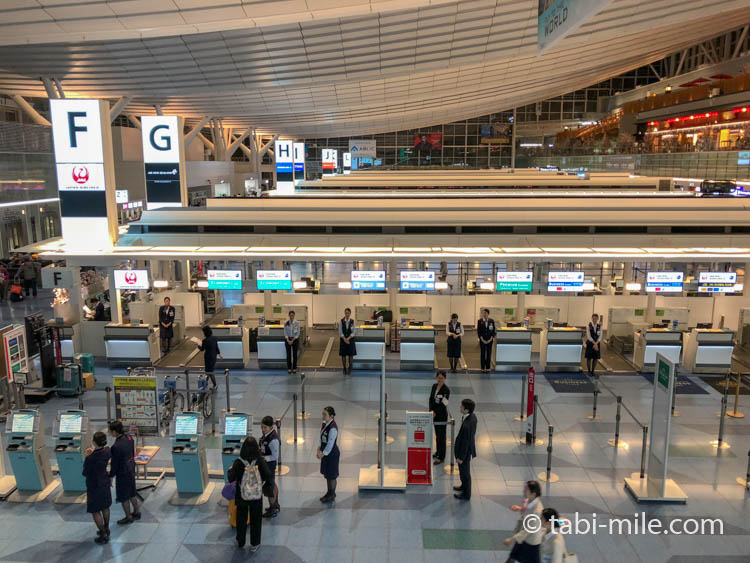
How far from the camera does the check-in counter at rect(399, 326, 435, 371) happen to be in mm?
14086

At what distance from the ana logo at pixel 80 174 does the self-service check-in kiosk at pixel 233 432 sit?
944 cm

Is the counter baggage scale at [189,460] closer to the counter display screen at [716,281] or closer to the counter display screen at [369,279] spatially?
the counter display screen at [369,279]

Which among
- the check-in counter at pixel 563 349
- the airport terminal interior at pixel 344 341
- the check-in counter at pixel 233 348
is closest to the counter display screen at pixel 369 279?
the airport terminal interior at pixel 344 341

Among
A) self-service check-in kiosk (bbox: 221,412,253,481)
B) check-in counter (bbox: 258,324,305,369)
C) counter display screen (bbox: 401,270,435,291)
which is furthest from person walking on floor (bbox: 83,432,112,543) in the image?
counter display screen (bbox: 401,270,435,291)

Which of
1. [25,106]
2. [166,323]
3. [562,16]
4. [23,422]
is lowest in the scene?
[23,422]

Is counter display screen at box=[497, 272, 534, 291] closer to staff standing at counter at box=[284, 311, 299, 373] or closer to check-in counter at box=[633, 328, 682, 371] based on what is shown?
check-in counter at box=[633, 328, 682, 371]

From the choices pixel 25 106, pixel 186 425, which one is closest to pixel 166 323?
pixel 186 425

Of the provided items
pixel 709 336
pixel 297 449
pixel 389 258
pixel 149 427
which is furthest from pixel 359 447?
pixel 709 336

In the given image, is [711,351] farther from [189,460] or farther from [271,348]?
[189,460]

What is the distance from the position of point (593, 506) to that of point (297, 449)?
4488 mm

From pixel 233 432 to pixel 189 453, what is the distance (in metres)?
0.67

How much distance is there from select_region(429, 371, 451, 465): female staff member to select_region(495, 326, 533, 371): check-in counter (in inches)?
204

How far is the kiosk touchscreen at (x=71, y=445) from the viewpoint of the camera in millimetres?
8312

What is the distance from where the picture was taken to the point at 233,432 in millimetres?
8195
